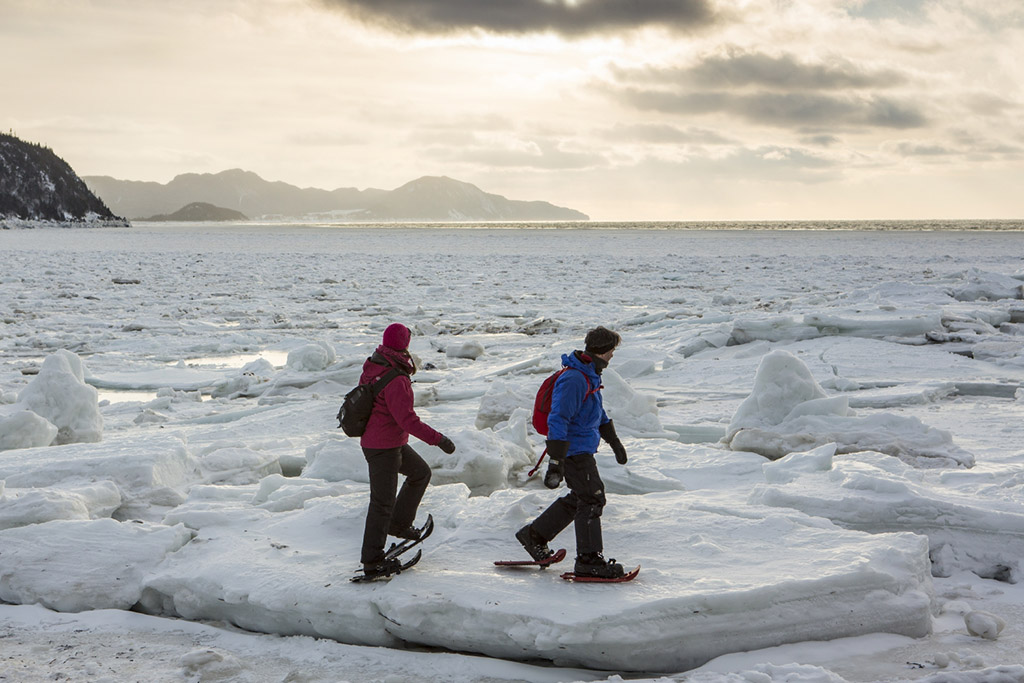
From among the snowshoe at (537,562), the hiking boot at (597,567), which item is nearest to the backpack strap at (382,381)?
the snowshoe at (537,562)

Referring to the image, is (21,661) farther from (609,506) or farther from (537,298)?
(537,298)

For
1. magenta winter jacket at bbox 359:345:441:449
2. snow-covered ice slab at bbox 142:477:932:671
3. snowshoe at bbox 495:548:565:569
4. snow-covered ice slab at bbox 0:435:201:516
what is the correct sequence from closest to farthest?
snow-covered ice slab at bbox 142:477:932:671
magenta winter jacket at bbox 359:345:441:449
snowshoe at bbox 495:548:565:569
snow-covered ice slab at bbox 0:435:201:516

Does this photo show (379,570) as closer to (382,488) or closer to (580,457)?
(382,488)

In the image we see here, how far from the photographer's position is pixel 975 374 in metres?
8.83

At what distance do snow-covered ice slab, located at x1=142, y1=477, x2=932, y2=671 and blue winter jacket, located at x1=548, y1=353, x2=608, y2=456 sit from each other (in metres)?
0.63

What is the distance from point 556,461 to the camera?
3.66m

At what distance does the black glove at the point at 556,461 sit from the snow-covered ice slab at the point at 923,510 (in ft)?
5.37

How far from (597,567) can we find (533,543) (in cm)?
34

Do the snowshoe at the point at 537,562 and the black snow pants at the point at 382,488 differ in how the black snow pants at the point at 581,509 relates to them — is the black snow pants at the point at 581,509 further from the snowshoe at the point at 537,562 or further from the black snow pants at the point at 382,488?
the black snow pants at the point at 382,488

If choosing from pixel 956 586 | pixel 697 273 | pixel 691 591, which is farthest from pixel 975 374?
pixel 697 273

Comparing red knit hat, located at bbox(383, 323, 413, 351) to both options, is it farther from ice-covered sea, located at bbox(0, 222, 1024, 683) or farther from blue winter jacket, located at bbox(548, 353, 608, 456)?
ice-covered sea, located at bbox(0, 222, 1024, 683)

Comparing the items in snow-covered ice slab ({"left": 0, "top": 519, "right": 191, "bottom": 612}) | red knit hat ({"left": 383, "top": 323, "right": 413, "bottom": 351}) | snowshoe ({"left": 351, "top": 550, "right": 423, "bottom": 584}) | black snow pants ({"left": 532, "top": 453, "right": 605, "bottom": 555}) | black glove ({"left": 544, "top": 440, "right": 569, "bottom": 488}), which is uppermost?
red knit hat ({"left": 383, "top": 323, "right": 413, "bottom": 351})

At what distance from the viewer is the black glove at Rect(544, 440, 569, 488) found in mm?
3568

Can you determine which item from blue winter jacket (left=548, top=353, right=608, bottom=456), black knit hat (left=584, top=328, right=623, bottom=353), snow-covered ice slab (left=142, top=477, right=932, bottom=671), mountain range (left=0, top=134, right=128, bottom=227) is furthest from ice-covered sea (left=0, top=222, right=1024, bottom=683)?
mountain range (left=0, top=134, right=128, bottom=227)
